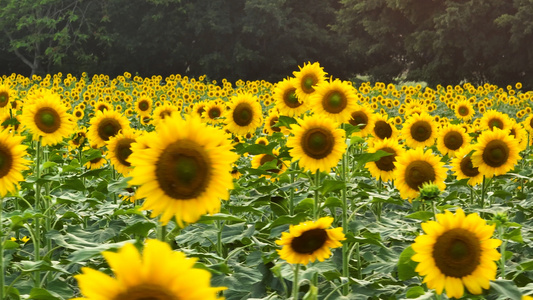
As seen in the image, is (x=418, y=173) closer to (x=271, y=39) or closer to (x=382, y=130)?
(x=382, y=130)

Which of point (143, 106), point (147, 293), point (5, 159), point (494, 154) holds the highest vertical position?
point (143, 106)

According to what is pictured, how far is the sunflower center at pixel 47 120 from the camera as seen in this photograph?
4363 mm

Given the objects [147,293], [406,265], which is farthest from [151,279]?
[406,265]

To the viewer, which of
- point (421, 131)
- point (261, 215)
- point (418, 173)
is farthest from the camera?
point (421, 131)

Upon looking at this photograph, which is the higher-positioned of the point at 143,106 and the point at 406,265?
the point at 143,106

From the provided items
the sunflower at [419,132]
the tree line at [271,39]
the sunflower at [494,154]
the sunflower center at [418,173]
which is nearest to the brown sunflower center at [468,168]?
the sunflower at [494,154]

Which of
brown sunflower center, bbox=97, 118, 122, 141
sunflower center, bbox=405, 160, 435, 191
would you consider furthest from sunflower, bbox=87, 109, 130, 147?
sunflower center, bbox=405, 160, 435, 191

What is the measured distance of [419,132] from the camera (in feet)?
19.6

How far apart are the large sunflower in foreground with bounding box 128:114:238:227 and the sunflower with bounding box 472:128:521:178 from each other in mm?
3002

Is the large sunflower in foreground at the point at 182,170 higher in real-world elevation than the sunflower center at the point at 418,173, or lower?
lower

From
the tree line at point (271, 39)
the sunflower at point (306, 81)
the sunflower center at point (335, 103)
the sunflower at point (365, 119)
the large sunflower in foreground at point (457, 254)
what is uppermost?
the tree line at point (271, 39)

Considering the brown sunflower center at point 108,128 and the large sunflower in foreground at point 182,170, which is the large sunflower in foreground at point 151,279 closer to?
the large sunflower in foreground at point 182,170

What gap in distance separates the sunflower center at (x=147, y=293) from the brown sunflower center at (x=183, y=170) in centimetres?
86

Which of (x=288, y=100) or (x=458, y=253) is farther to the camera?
(x=288, y=100)
